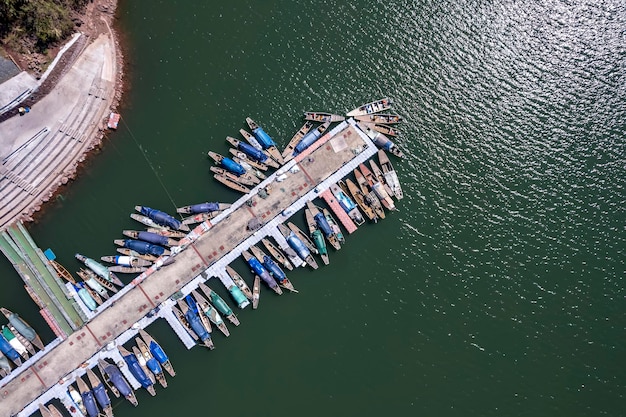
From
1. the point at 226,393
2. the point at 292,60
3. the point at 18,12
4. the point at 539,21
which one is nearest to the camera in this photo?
the point at 18,12

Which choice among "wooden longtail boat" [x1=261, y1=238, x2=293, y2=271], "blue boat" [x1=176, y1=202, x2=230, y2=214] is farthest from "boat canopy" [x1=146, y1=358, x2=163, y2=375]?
"wooden longtail boat" [x1=261, y1=238, x2=293, y2=271]

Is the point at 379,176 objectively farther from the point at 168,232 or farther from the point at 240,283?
the point at 168,232

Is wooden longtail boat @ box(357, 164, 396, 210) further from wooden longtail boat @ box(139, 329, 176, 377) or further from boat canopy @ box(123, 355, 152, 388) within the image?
boat canopy @ box(123, 355, 152, 388)

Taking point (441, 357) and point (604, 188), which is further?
point (604, 188)

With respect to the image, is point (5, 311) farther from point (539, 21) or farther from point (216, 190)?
point (539, 21)

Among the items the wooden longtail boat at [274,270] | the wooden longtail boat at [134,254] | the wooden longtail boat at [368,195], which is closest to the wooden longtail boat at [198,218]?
the wooden longtail boat at [134,254]

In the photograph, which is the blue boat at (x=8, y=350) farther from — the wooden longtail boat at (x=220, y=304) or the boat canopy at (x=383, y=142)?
the boat canopy at (x=383, y=142)

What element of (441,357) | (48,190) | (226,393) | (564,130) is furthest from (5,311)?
(564,130)
